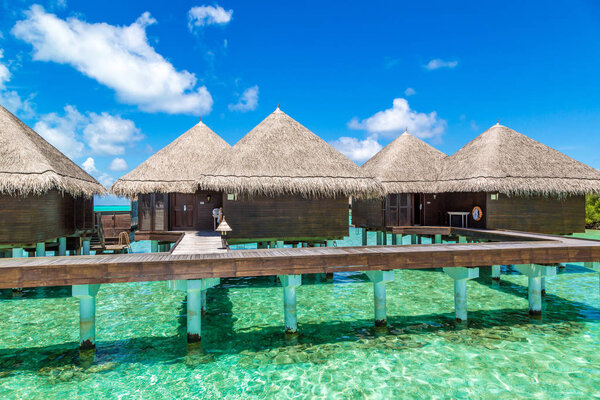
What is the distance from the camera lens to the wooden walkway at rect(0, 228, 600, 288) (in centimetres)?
610

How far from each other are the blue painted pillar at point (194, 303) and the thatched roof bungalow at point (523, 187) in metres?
11.7

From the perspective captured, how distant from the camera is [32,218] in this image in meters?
11.5

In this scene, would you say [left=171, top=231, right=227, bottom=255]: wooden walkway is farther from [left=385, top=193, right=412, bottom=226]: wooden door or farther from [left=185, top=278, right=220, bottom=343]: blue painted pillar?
[left=385, top=193, right=412, bottom=226]: wooden door

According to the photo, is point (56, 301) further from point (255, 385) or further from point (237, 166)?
point (255, 385)

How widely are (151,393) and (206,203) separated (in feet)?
36.0

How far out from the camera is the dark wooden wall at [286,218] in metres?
12.5

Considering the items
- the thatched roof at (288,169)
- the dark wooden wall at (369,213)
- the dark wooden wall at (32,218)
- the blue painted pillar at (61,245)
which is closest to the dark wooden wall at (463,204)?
the dark wooden wall at (369,213)

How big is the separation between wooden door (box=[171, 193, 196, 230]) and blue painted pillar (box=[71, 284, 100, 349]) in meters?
8.85

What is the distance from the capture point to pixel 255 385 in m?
5.80

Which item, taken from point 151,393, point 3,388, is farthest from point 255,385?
point 3,388

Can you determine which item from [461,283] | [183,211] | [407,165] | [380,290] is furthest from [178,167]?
[461,283]

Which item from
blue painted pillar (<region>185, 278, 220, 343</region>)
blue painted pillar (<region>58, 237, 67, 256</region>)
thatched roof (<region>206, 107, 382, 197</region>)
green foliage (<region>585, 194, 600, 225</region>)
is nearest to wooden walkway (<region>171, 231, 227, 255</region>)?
blue painted pillar (<region>185, 278, 220, 343</region>)

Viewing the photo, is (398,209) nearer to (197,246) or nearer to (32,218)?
(197,246)

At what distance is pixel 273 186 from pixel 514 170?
10.1 meters
